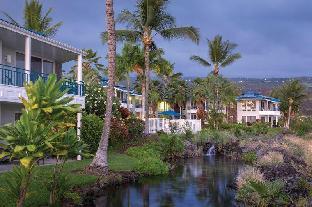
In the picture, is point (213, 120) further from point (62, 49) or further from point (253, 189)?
point (253, 189)

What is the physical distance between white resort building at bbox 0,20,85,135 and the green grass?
2.91 m

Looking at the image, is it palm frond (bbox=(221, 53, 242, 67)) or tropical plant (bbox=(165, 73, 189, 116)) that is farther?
tropical plant (bbox=(165, 73, 189, 116))

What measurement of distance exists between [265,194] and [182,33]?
75.1 ft

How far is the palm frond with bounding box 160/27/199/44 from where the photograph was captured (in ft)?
115

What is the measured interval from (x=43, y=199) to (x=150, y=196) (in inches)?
185

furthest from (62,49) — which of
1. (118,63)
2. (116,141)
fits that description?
(118,63)

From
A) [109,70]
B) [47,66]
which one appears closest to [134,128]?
[47,66]

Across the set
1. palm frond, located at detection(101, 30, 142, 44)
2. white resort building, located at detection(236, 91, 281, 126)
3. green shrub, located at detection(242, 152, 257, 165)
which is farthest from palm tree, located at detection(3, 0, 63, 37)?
white resort building, located at detection(236, 91, 281, 126)

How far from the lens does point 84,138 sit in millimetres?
24312

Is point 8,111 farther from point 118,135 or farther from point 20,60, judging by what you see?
point 118,135

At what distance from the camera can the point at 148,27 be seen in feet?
115

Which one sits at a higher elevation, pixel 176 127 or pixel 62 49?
pixel 62 49

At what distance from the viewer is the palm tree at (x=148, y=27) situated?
1355 inches

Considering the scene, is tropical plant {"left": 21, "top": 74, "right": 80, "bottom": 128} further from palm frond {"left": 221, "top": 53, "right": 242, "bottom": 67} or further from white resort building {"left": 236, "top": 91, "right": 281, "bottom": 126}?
white resort building {"left": 236, "top": 91, "right": 281, "bottom": 126}
